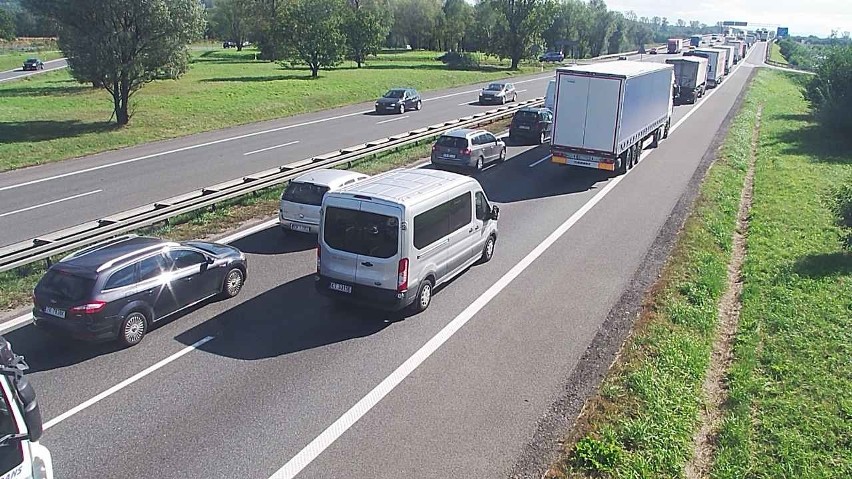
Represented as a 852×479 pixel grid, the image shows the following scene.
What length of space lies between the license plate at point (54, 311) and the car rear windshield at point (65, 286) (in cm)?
17

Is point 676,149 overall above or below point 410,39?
below

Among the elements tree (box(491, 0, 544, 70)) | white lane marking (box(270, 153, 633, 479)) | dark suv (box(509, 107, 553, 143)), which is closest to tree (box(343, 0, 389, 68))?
tree (box(491, 0, 544, 70))

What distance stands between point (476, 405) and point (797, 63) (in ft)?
380

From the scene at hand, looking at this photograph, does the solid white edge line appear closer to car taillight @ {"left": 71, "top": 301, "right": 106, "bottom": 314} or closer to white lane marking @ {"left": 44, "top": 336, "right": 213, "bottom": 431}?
white lane marking @ {"left": 44, "top": 336, "right": 213, "bottom": 431}

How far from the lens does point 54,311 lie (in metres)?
9.90

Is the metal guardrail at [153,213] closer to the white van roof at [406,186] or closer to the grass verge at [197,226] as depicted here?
the grass verge at [197,226]

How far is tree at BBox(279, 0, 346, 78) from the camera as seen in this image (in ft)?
196

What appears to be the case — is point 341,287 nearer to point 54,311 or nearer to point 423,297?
point 423,297

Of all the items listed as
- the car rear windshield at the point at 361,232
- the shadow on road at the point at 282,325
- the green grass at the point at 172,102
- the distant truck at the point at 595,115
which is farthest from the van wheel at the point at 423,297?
the green grass at the point at 172,102

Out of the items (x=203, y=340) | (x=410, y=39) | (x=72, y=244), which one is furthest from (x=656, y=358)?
(x=410, y=39)

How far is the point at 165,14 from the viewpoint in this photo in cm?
3052

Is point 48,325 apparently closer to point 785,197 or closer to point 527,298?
point 527,298

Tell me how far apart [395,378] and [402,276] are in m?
2.02

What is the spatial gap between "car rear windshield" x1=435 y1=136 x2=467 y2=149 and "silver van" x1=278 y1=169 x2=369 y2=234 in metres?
8.14
